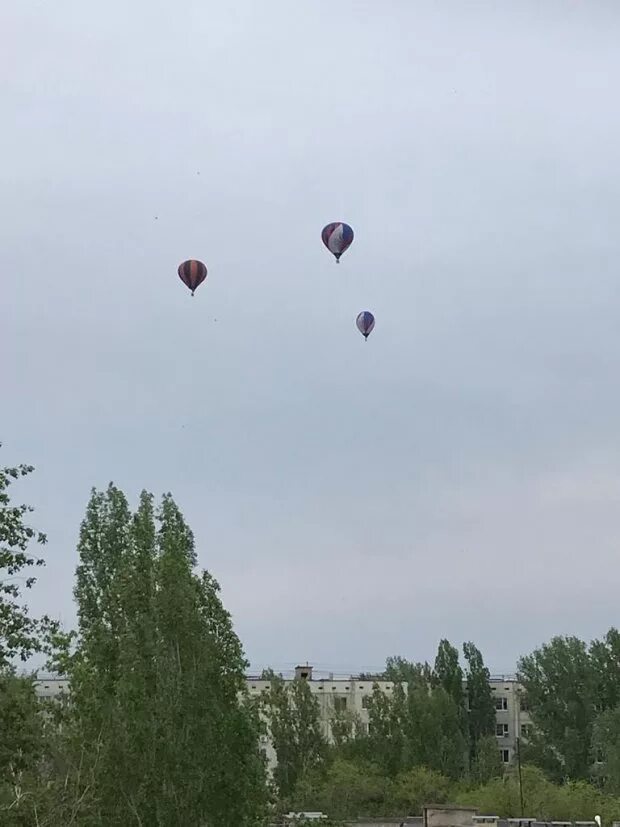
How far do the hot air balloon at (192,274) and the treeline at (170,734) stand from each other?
26.3 ft

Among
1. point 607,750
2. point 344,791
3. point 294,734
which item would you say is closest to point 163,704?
point 344,791

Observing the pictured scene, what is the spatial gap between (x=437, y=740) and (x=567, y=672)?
11.6m

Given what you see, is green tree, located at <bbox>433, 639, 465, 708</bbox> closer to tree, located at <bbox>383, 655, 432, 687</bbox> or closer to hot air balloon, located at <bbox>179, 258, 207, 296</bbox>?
tree, located at <bbox>383, 655, 432, 687</bbox>

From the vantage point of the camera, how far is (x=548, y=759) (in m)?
74.6

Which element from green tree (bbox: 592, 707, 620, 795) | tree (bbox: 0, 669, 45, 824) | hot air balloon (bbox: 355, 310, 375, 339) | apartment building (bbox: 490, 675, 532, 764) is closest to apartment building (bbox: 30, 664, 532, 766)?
apartment building (bbox: 490, 675, 532, 764)

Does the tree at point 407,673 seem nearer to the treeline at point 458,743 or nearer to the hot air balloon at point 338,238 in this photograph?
the treeline at point 458,743

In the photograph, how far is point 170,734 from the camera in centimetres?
3075

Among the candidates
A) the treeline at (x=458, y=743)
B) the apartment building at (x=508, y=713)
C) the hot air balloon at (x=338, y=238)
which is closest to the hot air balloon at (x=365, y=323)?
the hot air balloon at (x=338, y=238)

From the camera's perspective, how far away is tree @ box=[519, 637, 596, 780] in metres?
73.9

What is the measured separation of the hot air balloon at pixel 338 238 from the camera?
47.6 m

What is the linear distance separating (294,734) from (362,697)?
1641 centimetres

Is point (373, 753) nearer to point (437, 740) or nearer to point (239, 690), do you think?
point (437, 740)

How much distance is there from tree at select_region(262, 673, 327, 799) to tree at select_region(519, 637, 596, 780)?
13.7 meters

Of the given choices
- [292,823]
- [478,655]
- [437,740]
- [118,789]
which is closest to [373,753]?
[437,740]
